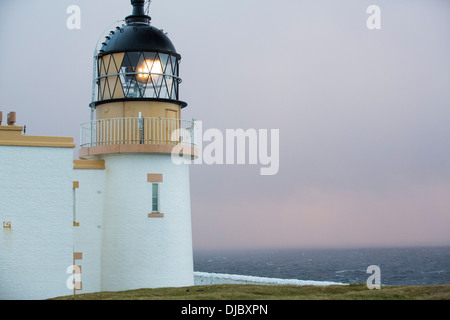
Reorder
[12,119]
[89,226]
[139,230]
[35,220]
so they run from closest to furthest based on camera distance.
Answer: [35,220] < [12,119] < [139,230] < [89,226]

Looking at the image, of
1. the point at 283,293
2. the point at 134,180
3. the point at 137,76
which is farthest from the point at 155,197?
the point at 283,293

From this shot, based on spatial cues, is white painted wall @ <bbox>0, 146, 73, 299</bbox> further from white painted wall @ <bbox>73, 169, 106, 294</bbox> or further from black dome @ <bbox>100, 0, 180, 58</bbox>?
black dome @ <bbox>100, 0, 180, 58</bbox>

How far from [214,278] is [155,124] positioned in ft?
31.2

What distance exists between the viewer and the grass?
50.9 ft

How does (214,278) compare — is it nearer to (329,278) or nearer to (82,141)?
(82,141)

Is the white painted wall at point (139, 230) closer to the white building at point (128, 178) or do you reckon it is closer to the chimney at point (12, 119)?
the white building at point (128, 178)

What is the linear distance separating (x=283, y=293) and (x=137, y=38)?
958cm

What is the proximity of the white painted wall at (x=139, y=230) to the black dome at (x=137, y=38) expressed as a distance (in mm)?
3560

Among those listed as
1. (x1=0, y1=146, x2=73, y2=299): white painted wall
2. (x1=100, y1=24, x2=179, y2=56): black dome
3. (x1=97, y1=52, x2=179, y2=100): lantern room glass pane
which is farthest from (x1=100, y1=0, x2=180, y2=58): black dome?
(x1=0, y1=146, x2=73, y2=299): white painted wall

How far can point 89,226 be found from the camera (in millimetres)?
20281

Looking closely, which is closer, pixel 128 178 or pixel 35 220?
pixel 35 220

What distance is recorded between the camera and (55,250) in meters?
18.1

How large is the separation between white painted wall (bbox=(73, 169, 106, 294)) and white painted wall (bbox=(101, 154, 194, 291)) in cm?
20

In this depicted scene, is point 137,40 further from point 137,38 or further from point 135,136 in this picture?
point 135,136
